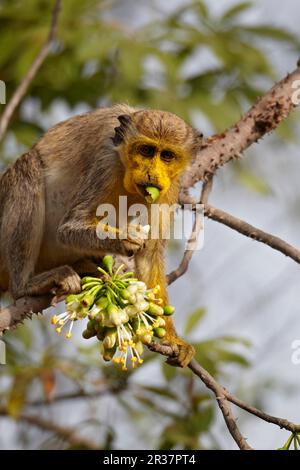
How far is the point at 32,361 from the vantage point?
8711 mm

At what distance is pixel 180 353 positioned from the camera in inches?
233

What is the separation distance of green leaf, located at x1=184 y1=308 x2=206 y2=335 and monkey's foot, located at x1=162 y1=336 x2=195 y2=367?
1.66m

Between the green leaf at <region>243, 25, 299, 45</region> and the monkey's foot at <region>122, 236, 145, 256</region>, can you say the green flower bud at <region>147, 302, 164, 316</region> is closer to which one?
the monkey's foot at <region>122, 236, 145, 256</region>

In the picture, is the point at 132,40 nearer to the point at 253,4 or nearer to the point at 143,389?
the point at 253,4

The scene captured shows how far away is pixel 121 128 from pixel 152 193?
0.82m

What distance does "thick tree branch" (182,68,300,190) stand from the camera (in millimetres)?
7000

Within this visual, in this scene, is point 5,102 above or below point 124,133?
above

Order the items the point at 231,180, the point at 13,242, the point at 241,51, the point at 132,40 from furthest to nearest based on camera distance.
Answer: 1. the point at 231,180
2. the point at 241,51
3. the point at 132,40
4. the point at 13,242

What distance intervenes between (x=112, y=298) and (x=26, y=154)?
2.61m

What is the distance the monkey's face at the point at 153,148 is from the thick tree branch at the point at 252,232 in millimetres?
373

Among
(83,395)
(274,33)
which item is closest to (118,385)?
(83,395)

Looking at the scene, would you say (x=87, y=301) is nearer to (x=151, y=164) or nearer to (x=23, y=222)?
(x=151, y=164)

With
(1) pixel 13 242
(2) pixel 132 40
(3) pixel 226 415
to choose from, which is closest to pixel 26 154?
(1) pixel 13 242
